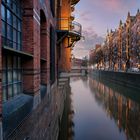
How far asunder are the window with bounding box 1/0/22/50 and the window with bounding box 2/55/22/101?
1.14ft

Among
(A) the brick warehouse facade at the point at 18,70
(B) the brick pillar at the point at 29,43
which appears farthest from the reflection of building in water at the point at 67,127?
(A) the brick warehouse facade at the point at 18,70

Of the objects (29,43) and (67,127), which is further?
(67,127)

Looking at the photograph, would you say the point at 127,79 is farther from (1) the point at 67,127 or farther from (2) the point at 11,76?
(2) the point at 11,76

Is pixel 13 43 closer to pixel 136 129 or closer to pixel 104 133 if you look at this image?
pixel 104 133

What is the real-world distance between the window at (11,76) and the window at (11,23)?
1.14ft

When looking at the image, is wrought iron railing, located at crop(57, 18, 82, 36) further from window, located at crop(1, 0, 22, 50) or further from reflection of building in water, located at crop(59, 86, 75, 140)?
window, located at crop(1, 0, 22, 50)

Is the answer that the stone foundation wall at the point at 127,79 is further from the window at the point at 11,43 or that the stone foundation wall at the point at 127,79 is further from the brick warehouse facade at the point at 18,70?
the window at the point at 11,43

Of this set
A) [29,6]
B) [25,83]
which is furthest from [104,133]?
[29,6]

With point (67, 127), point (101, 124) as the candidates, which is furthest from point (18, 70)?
point (101, 124)

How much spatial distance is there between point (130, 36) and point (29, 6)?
6386cm

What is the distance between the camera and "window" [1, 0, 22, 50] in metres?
4.67

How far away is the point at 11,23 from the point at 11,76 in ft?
3.83

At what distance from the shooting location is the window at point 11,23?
4672mm

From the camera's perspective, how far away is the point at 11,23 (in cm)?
516
